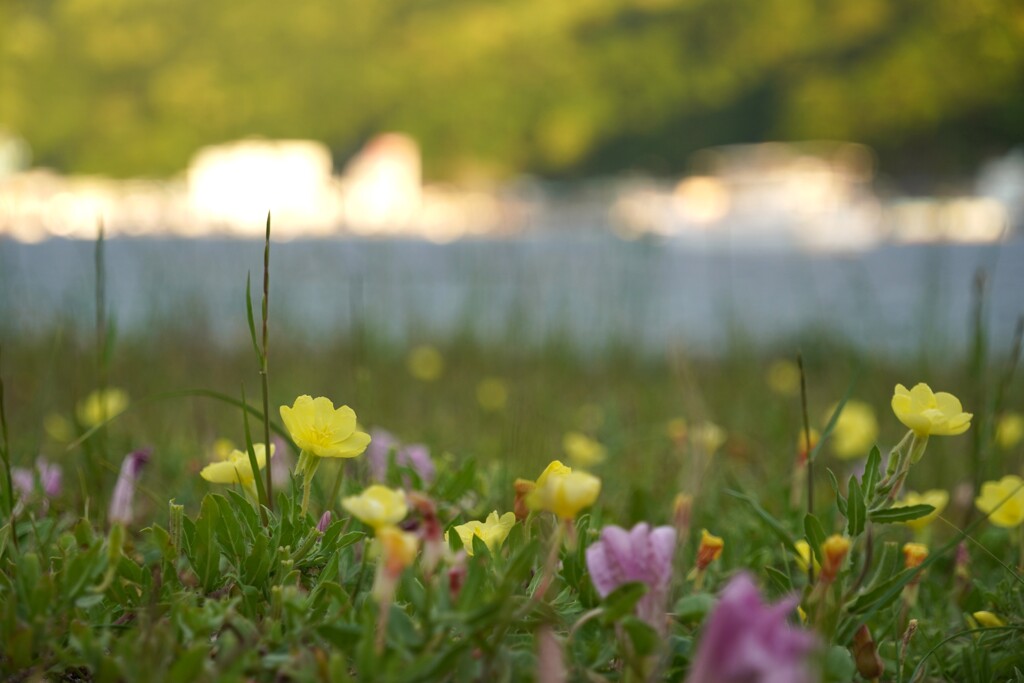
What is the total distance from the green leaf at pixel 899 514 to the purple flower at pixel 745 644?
199 millimetres

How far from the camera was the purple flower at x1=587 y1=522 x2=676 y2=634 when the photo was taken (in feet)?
1.51

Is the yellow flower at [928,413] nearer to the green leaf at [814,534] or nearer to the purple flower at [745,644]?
the green leaf at [814,534]

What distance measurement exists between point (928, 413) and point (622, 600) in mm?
198

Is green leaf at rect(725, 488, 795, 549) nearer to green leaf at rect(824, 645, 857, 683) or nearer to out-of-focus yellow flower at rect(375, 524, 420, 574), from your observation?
green leaf at rect(824, 645, 857, 683)

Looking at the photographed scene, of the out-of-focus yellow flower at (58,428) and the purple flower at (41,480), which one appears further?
the out-of-focus yellow flower at (58,428)

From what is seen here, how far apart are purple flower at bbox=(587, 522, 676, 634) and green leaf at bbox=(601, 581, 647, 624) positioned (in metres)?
0.02

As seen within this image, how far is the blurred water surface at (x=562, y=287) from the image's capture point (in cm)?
299

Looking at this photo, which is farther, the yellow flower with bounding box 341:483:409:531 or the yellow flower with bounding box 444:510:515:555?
the yellow flower with bounding box 444:510:515:555

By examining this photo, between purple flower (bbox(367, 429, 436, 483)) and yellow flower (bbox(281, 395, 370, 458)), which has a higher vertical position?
yellow flower (bbox(281, 395, 370, 458))

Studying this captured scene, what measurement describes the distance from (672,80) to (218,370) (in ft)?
32.9

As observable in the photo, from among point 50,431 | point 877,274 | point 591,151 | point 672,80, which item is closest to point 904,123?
point 672,80

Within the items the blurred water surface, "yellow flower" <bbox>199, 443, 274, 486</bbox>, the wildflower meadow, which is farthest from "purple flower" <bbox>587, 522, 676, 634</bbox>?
the blurred water surface

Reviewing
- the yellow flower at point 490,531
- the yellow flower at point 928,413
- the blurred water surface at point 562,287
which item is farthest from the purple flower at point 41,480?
the blurred water surface at point 562,287

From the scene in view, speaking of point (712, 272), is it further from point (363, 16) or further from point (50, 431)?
point (363, 16)
